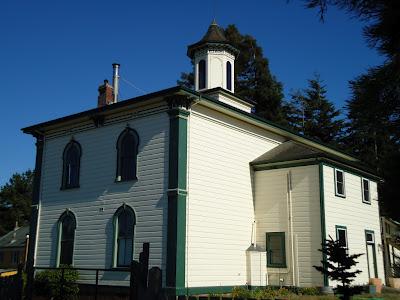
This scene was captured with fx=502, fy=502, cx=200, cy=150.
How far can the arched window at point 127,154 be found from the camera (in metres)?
20.0

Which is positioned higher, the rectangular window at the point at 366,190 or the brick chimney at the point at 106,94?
the brick chimney at the point at 106,94

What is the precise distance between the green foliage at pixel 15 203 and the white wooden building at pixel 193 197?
173 feet

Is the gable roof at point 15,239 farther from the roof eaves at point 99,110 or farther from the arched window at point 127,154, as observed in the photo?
the arched window at point 127,154

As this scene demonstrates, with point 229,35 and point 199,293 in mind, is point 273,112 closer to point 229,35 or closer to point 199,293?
point 229,35

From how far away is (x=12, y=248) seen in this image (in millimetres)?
55125

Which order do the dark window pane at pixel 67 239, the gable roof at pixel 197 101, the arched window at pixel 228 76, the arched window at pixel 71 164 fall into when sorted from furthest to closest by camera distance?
the arched window at pixel 228 76 → the arched window at pixel 71 164 → the dark window pane at pixel 67 239 → the gable roof at pixel 197 101

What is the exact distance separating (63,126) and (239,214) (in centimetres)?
922

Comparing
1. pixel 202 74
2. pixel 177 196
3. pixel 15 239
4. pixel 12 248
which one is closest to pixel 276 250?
pixel 177 196

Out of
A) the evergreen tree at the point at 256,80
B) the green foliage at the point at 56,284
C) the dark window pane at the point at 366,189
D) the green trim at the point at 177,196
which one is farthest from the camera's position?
the evergreen tree at the point at 256,80

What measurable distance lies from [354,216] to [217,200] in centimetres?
699

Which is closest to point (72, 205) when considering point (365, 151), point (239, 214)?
point (239, 214)

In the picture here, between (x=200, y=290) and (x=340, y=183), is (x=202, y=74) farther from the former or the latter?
(x=200, y=290)

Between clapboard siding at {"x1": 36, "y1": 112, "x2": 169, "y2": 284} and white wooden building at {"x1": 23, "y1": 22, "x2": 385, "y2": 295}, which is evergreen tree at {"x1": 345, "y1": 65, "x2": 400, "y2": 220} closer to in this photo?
white wooden building at {"x1": 23, "y1": 22, "x2": 385, "y2": 295}

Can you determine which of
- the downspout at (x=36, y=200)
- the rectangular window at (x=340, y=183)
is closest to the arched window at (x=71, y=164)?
the downspout at (x=36, y=200)
